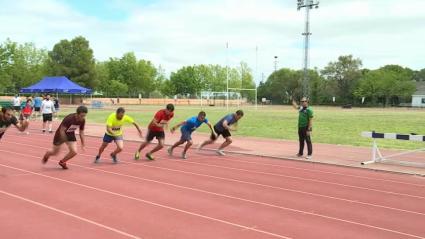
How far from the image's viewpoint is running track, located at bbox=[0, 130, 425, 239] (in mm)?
6461

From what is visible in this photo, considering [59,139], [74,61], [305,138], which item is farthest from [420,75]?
[59,139]

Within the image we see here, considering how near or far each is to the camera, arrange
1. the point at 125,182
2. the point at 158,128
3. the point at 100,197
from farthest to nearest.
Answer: the point at 158,128 < the point at 125,182 < the point at 100,197

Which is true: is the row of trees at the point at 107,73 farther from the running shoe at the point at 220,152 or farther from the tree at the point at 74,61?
the running shoe at the point at 220,152

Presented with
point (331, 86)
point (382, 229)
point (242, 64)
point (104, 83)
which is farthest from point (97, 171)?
point (242, 64)

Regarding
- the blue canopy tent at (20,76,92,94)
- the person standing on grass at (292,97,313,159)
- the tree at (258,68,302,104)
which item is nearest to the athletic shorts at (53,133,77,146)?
the person standing on grass at (292,97,313,159)

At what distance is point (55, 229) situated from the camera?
6.30 meters

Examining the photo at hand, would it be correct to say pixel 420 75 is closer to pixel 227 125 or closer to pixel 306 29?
pixel 306 29

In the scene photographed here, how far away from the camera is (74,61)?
8162 cm

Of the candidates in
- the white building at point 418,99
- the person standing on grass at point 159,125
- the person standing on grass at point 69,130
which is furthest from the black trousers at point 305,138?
the white building at point 418,99

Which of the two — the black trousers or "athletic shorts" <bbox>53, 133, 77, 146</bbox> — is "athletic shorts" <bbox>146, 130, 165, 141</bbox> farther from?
A: the black trousers

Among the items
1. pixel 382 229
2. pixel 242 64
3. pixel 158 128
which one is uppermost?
pixel 242 64

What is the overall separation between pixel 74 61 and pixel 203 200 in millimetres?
77555

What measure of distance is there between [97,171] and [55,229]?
4.73m

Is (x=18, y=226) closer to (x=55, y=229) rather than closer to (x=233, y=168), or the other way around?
(x=55, y=229)
